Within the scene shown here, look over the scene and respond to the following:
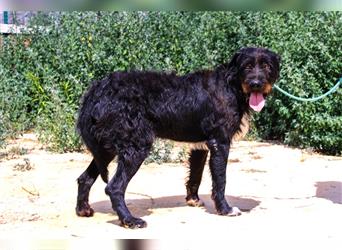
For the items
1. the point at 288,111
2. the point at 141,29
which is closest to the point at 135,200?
the point at 288,111

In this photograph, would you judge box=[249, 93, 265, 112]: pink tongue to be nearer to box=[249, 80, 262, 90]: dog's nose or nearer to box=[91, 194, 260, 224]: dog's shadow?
box=[249, 80, 262, 90]: dog's nose

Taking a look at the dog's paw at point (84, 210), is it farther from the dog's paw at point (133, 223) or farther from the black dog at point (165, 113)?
the dog's paw at point (133, 223)

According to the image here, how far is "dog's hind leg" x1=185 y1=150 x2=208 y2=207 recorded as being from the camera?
21.7 ft

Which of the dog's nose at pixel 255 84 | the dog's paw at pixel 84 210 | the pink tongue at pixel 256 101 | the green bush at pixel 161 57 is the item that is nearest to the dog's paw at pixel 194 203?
the dog's paw at pixel 84 210

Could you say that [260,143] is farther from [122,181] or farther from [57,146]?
[122,181]

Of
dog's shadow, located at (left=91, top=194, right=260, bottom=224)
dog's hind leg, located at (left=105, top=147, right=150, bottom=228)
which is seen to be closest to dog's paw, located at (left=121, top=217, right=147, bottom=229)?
dog's hind leg, located at (left=105, top=147, right=150, bottom=228)

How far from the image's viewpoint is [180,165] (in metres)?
8.82

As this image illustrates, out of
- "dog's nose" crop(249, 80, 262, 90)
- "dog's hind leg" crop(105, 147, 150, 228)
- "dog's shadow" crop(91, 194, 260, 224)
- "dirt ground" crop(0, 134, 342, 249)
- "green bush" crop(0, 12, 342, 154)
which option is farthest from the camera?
"green bush" crop(0, 12, 342, 154)

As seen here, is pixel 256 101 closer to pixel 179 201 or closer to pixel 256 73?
pixel 256 73

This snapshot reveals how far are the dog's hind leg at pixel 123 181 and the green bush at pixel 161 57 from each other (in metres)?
3.93

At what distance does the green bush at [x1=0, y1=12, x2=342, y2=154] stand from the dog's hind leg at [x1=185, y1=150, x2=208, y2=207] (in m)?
3.44

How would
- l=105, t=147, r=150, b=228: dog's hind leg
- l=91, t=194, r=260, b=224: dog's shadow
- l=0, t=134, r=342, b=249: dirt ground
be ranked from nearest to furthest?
1. l=0, t=134, r=342, b=249: dirt ground
2. l=105, t=147, r=150, b=228: dog's hind leg
3. l=91, t=194, r=260, b=224: dog's shadow

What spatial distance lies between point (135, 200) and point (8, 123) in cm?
436

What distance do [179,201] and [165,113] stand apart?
1325 mm
